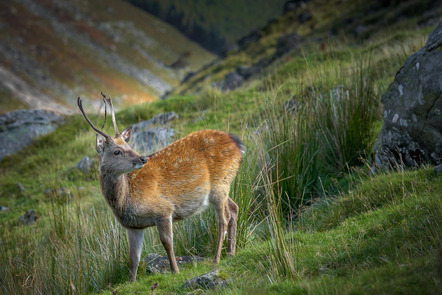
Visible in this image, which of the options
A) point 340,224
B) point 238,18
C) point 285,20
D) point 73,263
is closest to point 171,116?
point 73,263

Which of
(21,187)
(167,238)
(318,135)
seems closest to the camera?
(167,238)

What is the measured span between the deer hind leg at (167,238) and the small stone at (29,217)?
216 inches

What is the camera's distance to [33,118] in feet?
53.9

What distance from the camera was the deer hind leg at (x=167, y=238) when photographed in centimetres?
502

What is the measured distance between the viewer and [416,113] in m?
5.51

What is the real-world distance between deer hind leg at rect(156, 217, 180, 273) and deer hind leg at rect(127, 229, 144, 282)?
0.43 metres

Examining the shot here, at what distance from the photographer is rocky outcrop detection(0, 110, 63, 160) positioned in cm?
1522

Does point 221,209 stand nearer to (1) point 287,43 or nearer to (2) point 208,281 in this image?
(2) point 208,281

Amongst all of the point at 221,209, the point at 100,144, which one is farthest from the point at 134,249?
the point at 100,144

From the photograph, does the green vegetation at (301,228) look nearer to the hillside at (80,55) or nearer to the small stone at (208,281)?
the small stone at (208,281)

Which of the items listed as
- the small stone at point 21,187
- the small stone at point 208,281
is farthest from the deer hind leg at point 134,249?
the small stone at point 21,187

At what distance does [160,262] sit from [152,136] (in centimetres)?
537

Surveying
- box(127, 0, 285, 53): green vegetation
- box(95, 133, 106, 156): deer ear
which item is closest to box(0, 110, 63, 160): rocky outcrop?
box(95, 133, 106, 156): deer ear

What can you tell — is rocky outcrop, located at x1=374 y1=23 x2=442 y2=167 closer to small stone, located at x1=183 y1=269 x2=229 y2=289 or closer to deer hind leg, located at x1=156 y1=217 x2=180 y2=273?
small stone, located at x1=183 y1=269 x2=229 y2=289
